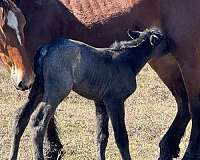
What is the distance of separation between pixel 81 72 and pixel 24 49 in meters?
0.74

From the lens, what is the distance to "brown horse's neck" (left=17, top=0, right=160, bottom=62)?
7.71 meters

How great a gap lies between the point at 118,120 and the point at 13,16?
54.8 inches

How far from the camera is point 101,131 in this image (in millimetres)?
8102

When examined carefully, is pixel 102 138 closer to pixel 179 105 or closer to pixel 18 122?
pixel 18 122

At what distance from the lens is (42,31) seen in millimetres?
7730

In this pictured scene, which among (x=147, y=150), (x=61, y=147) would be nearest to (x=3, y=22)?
(x=61, y=147)

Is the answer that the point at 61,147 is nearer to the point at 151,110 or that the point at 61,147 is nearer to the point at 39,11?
the point at 39,11

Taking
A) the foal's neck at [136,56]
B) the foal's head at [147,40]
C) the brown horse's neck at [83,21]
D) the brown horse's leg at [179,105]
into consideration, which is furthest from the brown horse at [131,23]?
the foal's neck at [136,56]

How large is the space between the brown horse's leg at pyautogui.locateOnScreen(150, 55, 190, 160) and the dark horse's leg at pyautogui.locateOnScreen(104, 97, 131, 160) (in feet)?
4.33

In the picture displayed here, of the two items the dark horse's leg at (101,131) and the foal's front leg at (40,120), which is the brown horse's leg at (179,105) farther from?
the foal's front leg at (40,120)

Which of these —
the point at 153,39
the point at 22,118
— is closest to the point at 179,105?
the point at 153,39

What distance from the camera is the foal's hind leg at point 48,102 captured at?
6.85 m

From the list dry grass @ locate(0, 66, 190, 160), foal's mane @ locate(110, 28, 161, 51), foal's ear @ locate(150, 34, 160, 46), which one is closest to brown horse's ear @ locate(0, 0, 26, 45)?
foal's mane @ locate(110, 28, 161, 51)

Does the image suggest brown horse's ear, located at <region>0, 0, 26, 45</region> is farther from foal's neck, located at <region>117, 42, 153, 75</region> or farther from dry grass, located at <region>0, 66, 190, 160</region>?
dry grass, located at <region>0, 66, 190, 160</region>
